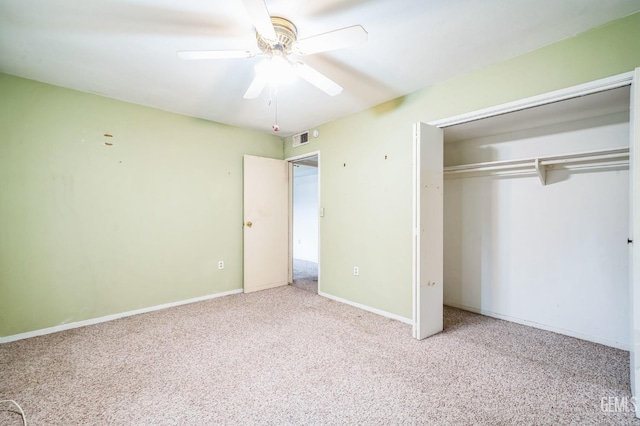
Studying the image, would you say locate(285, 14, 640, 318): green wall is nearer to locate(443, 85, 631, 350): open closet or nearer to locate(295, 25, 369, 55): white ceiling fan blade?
locate(443, 85, 631, 350): open closet

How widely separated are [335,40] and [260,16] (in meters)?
0.43

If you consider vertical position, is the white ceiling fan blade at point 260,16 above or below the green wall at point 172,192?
above

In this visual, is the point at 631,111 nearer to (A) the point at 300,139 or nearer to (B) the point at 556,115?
(B) the point at 556,115

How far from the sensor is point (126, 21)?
5.78ft

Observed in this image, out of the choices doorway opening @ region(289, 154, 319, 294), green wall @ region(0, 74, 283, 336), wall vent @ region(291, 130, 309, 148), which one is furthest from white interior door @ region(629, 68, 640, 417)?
doorway opening @ region(289, 154, 319, 294)

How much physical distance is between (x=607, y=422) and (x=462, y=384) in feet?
2.31

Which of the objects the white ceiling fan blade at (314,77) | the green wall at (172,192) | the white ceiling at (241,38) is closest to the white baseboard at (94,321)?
the green wall at (172,192)

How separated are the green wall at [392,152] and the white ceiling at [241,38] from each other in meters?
0.13

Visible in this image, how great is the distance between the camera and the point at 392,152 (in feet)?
9.85

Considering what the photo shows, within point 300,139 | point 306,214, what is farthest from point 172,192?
point 306,214

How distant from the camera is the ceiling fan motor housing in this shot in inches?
67.5

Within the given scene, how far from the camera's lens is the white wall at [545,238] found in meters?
2.37

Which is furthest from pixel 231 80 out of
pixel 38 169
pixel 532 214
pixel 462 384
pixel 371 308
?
pixel 532 214

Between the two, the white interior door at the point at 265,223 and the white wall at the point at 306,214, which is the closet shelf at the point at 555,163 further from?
the white wall at the point at 306,214
